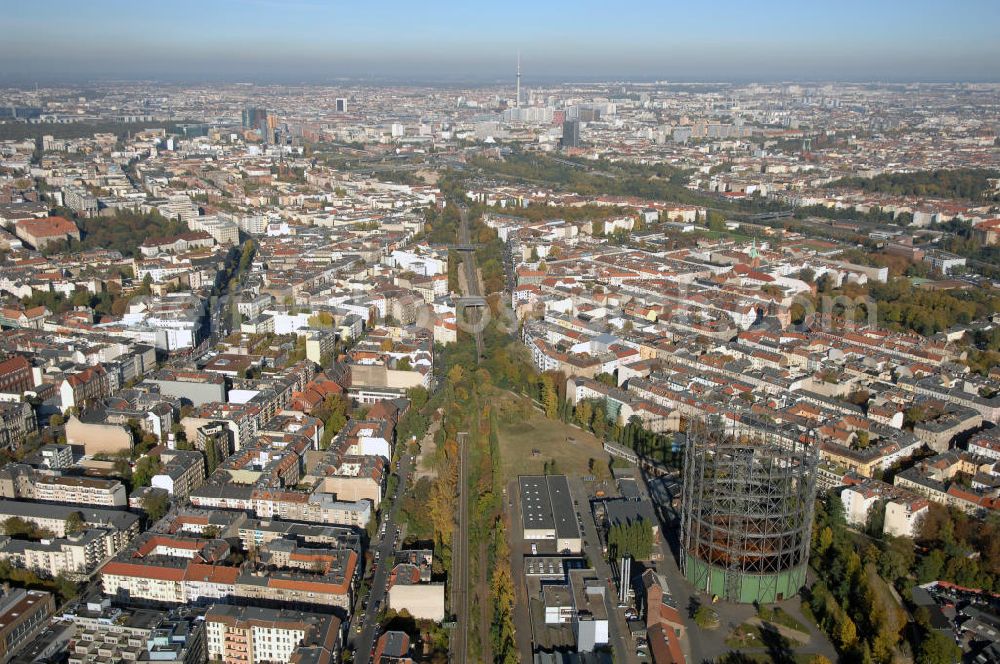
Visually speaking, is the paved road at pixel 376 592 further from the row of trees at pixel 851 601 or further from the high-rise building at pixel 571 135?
the high-rise building at pixel 571 135

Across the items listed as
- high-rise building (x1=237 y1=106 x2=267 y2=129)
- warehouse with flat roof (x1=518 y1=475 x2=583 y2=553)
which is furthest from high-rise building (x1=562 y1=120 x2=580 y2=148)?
warehouse with flat roof (x1=518 y1=475 x2=583 y2=553)

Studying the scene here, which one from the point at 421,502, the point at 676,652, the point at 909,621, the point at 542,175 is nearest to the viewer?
the point at 676,652

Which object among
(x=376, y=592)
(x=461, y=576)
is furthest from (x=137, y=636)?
(x=461, y=576)

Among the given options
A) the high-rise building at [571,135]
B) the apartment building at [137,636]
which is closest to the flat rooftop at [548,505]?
the apartment building at [137,636]

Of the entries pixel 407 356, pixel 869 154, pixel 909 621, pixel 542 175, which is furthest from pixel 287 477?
pixel 869 154

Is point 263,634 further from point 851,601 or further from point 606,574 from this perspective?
point 851,601

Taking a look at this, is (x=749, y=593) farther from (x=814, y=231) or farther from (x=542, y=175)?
(x=542, y=175)

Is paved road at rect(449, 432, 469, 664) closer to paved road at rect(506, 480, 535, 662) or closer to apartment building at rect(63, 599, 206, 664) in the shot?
paved road at rect(506, 480, 535, 662)
